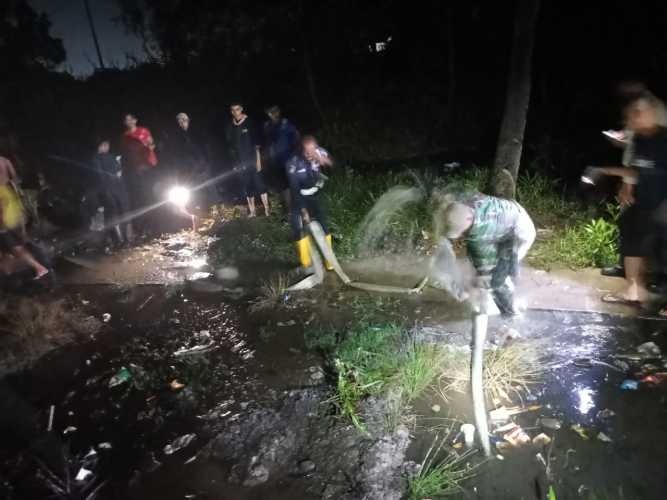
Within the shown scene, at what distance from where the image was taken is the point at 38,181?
377 inches

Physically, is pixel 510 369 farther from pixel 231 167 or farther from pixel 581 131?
pixel 581 131

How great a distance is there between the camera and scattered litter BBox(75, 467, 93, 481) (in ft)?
10.5

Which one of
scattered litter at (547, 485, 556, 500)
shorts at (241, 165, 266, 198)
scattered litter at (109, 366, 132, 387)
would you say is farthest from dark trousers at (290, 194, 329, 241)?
scattered litter at (547, 485, 556, 500)

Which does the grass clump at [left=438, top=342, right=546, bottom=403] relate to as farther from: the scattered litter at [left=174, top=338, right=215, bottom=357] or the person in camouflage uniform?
the scattered litter at [left=174, top=338, right=215, bottom=357]

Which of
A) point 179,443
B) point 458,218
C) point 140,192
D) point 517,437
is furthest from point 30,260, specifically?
point 517,437

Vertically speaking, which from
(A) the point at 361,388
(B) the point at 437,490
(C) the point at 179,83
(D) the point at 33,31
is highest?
(D) the point at 33,31

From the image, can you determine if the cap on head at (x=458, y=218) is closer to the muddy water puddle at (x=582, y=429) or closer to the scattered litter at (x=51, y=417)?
the muddy water puddle at (x=582, y=429)

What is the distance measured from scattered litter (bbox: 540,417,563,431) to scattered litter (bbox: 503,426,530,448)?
169 millimetres

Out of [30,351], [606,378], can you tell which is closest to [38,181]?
[30,351]

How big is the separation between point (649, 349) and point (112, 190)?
7376 mm

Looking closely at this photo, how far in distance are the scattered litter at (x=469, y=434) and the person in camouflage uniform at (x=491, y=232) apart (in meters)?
1.11

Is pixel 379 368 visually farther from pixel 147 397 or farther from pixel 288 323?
pixel 147 397

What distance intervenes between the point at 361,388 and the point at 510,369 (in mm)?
1179

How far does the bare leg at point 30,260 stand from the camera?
5.90 m
